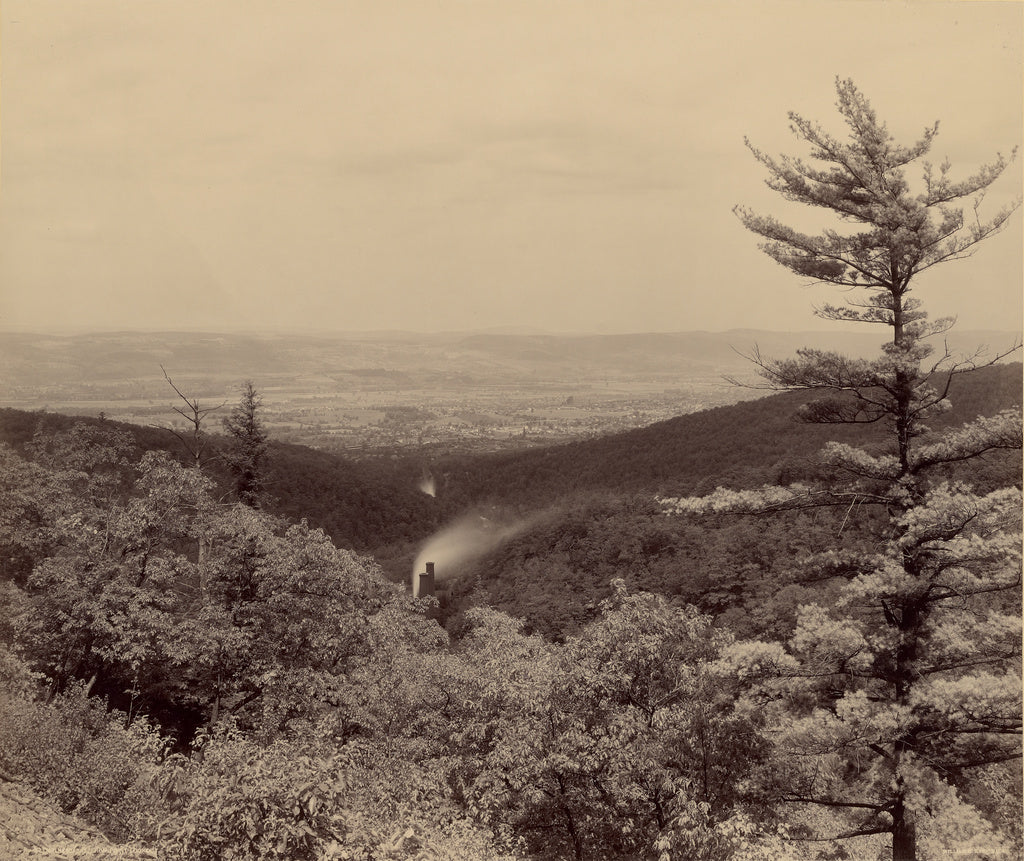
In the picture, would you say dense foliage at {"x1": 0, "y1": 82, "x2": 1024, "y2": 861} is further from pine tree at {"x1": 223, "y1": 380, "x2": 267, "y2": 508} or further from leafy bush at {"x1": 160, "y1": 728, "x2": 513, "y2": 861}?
pine tree at {"x1": 223, "y1": 380, "x2": 267, "y2": 508}

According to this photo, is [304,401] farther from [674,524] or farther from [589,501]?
[674,524]

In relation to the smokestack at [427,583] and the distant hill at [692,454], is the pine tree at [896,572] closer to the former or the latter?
the distant hill at [692,454]

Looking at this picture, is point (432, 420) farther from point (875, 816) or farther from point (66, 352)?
point (875, 816)

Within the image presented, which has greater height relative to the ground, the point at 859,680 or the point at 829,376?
the point at 829,376

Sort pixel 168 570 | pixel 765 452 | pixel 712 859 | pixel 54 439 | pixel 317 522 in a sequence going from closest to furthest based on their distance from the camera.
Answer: pixel 712 859, pixel 168 570, pixel 54 439, pixel 765 452, pixel 317 522

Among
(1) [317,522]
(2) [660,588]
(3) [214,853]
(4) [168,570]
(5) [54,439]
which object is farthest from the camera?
(1) [317,522]

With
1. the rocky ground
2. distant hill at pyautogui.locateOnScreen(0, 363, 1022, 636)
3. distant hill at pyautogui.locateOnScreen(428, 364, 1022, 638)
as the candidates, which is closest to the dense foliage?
the rocky ground

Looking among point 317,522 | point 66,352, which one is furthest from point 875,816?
point 66,352
